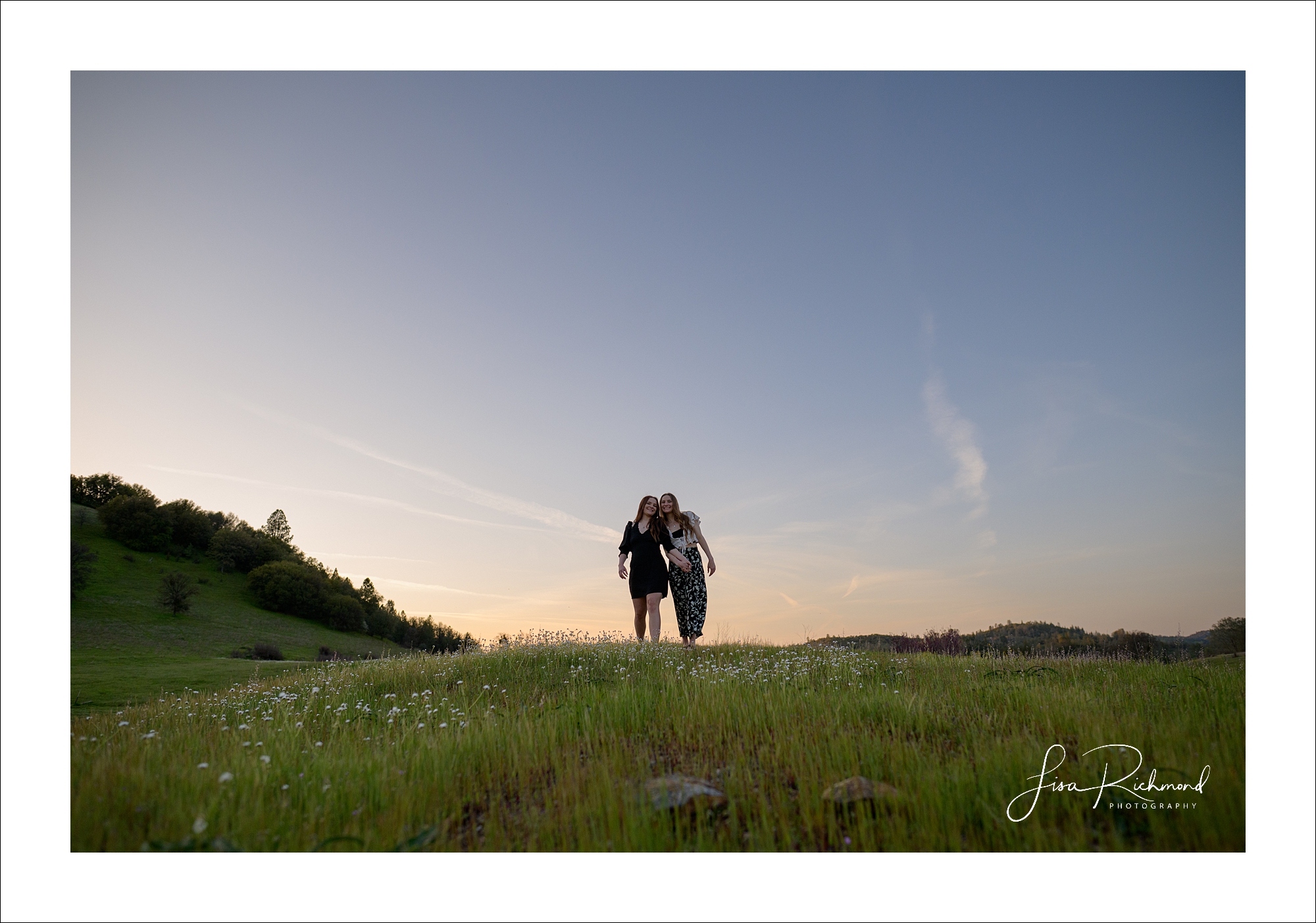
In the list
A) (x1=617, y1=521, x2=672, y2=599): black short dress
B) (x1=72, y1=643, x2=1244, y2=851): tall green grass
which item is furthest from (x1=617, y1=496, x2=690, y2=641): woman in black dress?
(x1=72, y1=643, x2=1244, y2=851): tall green grass

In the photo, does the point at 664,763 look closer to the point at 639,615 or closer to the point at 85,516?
the point at 639,615

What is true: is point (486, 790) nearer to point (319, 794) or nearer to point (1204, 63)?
point (319, 794)

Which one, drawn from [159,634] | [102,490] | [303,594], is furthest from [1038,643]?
[102,490]

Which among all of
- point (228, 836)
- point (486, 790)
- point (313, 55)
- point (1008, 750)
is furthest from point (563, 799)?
point (313, 55)

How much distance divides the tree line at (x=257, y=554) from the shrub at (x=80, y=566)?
13.1 feet

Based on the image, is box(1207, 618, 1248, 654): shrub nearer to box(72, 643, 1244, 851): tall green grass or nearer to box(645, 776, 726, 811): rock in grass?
box(72, 643, 1244, 851): tall green grass

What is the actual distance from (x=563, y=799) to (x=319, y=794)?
174 cm

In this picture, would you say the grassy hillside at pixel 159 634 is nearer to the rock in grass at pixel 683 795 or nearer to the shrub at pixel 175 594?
the shrub at pixel 175 594

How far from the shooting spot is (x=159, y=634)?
1977 centimetres

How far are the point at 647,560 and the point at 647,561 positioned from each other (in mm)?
20

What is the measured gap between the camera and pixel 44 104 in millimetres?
5359

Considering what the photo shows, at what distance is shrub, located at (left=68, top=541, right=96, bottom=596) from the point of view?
1820 cm

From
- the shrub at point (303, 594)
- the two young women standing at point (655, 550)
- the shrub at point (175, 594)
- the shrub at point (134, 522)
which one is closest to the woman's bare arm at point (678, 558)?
the two young women standing at point (655, 550)

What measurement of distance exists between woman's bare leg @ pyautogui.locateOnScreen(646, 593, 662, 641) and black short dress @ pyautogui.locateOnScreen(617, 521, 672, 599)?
101 mm
